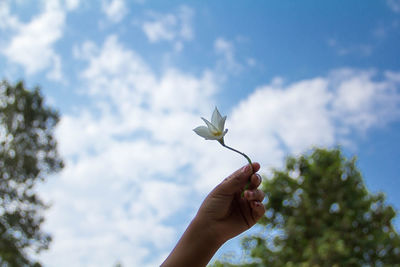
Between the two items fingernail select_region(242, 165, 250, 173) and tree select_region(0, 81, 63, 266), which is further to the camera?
tree select_region(0, 81, 63, 266)

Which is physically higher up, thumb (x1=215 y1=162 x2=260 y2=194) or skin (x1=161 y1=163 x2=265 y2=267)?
thumb (x1=215 y1=162 x2=260 y2=194)

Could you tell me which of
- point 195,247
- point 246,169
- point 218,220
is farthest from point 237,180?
point 195,247

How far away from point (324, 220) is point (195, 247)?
26.8 feet

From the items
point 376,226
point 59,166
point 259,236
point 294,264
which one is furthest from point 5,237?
point 376,226

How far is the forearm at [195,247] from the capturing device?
1.32 metres

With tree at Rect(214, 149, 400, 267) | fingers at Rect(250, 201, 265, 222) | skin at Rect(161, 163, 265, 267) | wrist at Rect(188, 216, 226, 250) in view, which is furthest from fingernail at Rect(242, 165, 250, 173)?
tree at Rect(214, 149, 400, 267)

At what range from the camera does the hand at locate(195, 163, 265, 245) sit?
1.36 m

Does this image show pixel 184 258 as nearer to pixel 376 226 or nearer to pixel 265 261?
pixel 265 261

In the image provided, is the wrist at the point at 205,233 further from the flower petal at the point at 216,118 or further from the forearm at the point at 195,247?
the flower petal at the point at 216,118

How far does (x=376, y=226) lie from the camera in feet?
30.1

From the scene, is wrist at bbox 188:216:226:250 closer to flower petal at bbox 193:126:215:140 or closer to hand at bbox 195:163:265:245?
hand at bbox 195:163:265:245

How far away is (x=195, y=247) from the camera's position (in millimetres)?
1342

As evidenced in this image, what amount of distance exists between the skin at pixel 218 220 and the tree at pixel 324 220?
746 cm

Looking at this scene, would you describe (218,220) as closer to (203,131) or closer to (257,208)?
(257,208)
